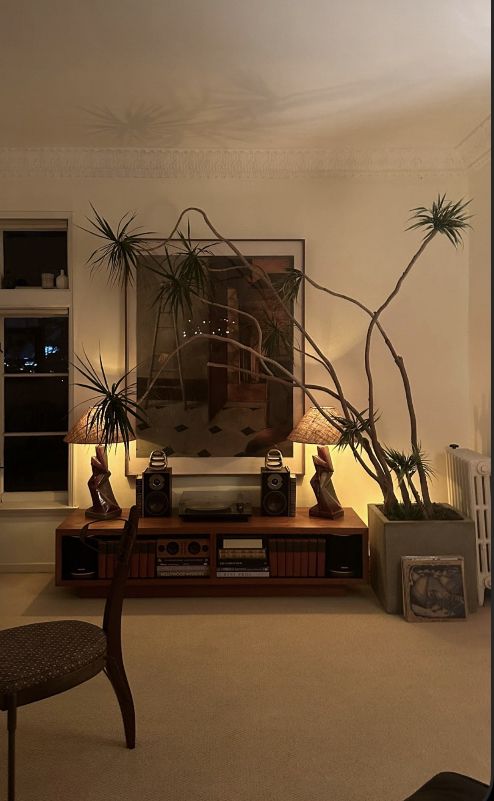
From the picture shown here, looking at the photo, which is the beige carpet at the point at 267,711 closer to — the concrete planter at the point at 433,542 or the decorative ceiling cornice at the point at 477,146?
the concrete planter at the point at 433,542

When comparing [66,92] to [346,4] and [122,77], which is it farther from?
[346,4]

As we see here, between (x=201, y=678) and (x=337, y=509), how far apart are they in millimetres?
1698

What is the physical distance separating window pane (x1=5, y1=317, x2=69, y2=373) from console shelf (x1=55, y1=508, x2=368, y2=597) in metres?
1.27

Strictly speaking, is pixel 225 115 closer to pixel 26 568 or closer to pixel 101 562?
pixel 101 562

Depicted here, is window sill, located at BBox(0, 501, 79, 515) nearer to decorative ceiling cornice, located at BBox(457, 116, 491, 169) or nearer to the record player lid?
the record player lid

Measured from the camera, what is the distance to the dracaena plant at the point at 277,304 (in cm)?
459

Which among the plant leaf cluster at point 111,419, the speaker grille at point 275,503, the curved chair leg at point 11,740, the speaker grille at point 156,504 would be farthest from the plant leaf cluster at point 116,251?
the curved chair leg at point 11,740

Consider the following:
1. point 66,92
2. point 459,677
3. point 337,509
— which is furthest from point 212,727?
point 66,92

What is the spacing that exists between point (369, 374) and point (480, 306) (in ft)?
3.13

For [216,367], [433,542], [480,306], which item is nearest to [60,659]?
[433,542]

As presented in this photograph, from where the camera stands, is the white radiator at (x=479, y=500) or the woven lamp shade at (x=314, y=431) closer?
the white radiator at (x=479, y=500)

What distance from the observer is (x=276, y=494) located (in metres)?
4.87

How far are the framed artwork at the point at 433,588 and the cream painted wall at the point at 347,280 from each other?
96 cm

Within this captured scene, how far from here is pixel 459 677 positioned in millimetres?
3428
